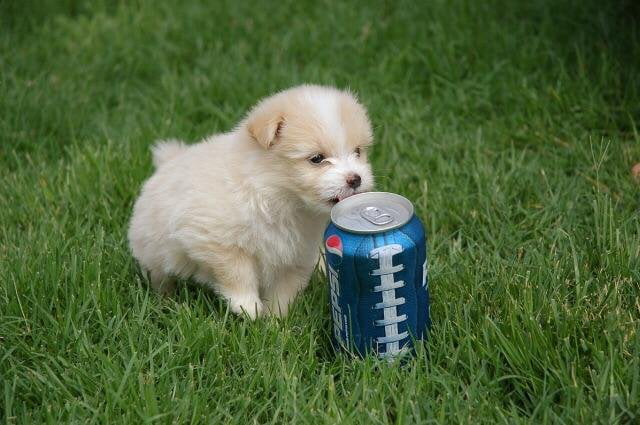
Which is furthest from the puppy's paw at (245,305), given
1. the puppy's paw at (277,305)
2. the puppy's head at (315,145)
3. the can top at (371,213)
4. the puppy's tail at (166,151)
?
the puppy's tail at (166,151)

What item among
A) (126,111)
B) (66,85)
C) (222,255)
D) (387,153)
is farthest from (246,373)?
(66,85)

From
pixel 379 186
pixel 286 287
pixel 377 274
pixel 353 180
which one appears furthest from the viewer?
pixel 379 186

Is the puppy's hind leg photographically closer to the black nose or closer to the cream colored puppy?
the cream colored puppy

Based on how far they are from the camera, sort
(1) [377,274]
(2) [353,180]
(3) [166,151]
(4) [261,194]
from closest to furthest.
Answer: (1) [377,274] < (2) [353,180] < (4) [261,194] < (3) [166,151]

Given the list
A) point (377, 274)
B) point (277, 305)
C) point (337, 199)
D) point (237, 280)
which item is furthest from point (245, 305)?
point (377, 274)

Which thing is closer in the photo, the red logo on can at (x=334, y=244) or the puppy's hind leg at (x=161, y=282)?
the red logo on can at (x=334, y=244)

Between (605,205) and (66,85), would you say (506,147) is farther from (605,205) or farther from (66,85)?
(66,85)

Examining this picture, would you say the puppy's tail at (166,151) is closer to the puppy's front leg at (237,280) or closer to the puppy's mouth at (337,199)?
the puppy's front leg at (237,280)

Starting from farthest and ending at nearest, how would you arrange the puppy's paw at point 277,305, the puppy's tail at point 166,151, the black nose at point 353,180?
the puppy's tail at point 166,151 → the puppy's paw at point 277,305 → the black nose at point 353,180

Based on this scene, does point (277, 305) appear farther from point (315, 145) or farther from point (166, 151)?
point (166, 151)
